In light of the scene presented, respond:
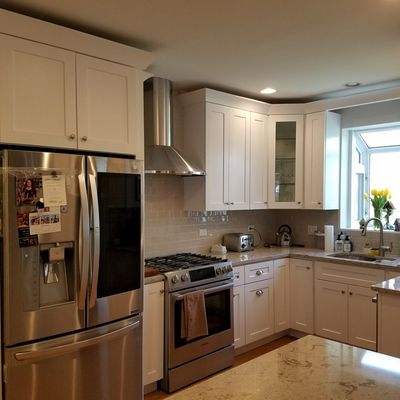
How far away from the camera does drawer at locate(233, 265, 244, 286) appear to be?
139 inches

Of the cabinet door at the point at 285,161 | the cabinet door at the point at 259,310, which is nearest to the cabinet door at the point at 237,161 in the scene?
the cabinet door at the point at 285,161

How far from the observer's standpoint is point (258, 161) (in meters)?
4.17

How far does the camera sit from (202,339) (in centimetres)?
316

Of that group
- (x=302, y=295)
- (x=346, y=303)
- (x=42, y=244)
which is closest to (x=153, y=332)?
(x=42, y=244)

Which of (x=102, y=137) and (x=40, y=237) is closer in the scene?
(x=40, y=237)

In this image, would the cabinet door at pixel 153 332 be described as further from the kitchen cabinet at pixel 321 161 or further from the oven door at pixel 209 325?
the kitchen cabinet at pixel 321 161

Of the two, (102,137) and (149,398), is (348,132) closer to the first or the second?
(102,137)

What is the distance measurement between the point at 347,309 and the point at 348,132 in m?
1.99

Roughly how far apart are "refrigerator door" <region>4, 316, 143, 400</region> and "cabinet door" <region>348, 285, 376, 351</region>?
6.78ft

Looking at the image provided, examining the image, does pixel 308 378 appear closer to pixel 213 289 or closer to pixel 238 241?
pixel 213 289

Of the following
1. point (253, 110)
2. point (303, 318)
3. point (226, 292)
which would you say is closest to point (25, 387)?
point (226, 292)

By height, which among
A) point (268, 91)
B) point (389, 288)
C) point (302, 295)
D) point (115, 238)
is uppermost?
point (268, 91)

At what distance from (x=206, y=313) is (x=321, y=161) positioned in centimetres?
205

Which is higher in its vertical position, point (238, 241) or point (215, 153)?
point (215, 153)
